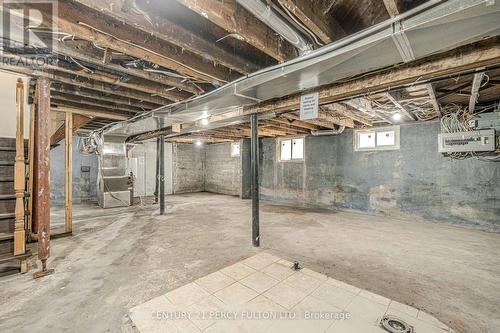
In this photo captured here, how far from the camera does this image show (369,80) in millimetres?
2033

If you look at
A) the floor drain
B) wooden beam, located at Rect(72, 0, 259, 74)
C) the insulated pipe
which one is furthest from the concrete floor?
the insulated pipe

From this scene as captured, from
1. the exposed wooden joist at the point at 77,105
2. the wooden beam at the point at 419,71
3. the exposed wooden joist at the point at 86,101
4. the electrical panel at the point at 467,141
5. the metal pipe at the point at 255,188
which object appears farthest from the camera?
the exposed wooden joist at the point at 77,105

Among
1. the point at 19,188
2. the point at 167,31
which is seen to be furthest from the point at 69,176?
the point at 167,31

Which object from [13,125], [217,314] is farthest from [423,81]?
[13,125]

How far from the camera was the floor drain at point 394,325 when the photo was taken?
1.51m

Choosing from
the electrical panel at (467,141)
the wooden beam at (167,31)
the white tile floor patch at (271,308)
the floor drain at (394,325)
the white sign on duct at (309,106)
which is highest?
the wooden beam at (167,31)

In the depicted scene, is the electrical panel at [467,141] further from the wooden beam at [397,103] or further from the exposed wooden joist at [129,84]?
the exposed wooden joist at [129,84]

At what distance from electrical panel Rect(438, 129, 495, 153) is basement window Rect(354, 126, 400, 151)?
908 mm

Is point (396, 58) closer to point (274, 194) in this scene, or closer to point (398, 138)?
point (398, 138)

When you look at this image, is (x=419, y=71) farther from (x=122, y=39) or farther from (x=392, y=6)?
(x=122, y=39)

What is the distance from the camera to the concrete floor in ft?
5.81

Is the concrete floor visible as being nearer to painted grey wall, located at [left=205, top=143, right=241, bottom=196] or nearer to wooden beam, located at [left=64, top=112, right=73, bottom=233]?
wooden beam, located at [left=64, top=112, right=73, bottom=233]

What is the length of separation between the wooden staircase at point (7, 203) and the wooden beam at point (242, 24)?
106 inches

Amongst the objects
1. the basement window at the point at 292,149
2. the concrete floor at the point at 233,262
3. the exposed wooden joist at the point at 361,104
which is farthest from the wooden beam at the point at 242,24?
the basement window at the point at 292,149
